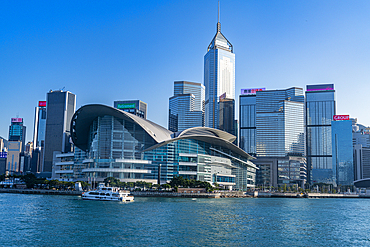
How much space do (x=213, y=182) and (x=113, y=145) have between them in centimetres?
3653

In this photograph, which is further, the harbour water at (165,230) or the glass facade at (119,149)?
the glass facade at (119,149)

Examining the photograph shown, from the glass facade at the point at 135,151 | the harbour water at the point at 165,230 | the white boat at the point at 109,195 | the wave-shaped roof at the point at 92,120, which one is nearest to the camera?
the harbour water at the point at 165,230

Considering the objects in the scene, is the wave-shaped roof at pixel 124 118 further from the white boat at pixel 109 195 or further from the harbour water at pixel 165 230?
the harbour water at pixel 165 230

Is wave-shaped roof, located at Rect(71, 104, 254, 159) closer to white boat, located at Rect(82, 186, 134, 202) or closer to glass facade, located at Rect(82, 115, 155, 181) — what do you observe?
glass facade, located at Rect(82, 115, 155, 181)

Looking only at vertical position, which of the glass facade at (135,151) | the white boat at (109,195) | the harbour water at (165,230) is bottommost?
the harbour water at (165,230)

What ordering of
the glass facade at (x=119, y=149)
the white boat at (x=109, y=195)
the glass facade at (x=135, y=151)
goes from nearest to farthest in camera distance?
the white boat at (x=109, y=195), the glass facade at (x=119, y=149), the glass facade at (x=135, y=151)

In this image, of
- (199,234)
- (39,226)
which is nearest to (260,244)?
(199,234)

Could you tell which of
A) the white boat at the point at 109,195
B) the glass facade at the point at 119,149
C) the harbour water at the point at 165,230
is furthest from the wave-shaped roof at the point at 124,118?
the harbour water at the point at 165,230

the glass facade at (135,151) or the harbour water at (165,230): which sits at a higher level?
the glass facade at (135,151)

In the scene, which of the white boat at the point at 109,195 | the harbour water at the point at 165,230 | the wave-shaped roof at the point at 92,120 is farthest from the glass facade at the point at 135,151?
the harbour water at the point at 165,230

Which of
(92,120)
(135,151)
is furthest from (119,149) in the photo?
(92,120)

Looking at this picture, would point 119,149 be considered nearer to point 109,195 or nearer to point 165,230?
point 109,195

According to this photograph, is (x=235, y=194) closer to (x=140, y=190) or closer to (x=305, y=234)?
(x=140, y=190)

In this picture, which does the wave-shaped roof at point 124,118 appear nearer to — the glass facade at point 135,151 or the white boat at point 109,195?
the glass facade at point 135,151
